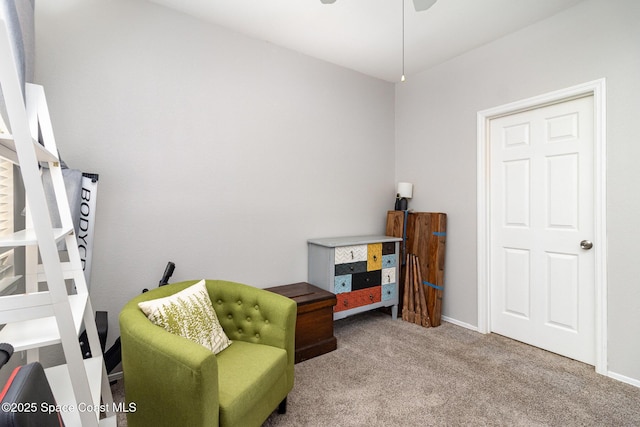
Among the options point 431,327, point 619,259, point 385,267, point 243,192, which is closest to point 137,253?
point 243,192

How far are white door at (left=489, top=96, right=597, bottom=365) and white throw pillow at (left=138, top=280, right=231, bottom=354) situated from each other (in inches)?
100

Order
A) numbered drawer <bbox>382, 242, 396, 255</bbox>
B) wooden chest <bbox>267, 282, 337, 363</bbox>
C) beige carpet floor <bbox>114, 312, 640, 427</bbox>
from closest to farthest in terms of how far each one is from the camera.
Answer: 1. beige carpet floor <bbox>114, 312, 640, 427</bbox>
2. wooden chest <bbox>267, 282, 337, 363</bbox>
3. numbered drawer <bbox>382, 242, 396, 255</bbox>

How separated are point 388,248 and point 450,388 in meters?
1.43

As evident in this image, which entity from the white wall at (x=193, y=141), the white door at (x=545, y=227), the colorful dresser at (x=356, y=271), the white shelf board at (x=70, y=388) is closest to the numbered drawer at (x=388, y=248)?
the colorful dresser at (x=356, y=271)

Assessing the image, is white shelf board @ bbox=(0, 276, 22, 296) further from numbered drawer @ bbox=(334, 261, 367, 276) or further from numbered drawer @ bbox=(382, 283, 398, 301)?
numbered drawer @ bbox=(382, 283, 398, 301)

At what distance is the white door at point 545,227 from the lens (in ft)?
7.92

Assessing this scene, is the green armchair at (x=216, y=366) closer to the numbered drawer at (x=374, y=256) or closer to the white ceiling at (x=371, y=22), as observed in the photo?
the numbered drawer at (x=374, y=256)

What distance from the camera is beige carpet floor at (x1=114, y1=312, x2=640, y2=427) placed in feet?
5.89

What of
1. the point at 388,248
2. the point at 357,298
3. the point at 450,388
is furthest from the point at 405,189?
the point at 450,388

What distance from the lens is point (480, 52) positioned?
2963 millimetres

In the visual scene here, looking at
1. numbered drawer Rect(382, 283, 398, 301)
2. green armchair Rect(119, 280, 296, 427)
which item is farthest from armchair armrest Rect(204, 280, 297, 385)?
numbered drawer Rect(382, 283, 398, 301)

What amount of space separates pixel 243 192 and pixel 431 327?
7.39 feet

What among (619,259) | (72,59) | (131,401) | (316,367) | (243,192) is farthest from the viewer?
(243,192)

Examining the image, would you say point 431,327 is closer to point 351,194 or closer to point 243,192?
point 351,194
